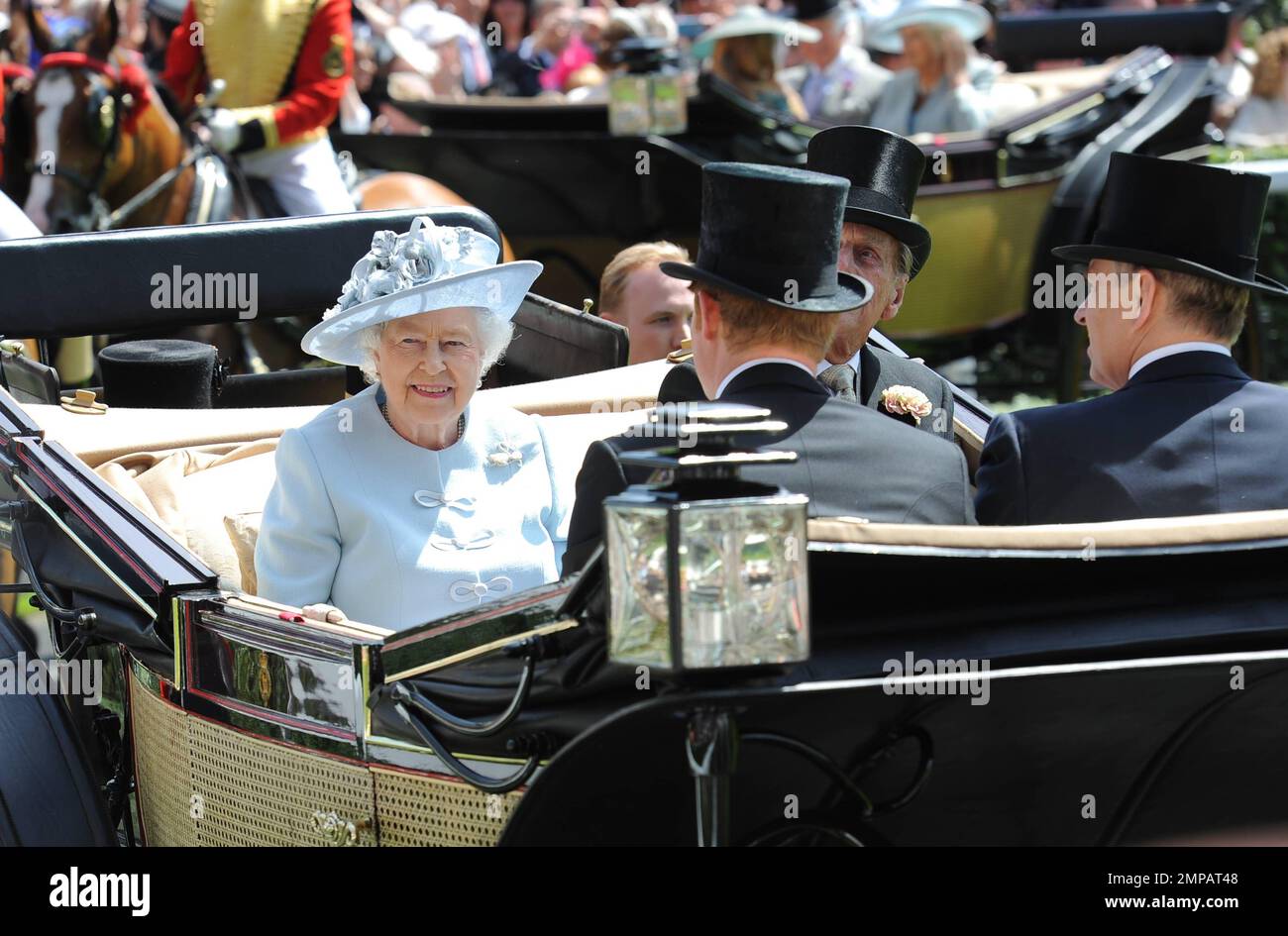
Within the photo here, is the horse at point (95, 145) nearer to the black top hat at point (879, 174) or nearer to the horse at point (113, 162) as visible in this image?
the horse at point (113, 162)

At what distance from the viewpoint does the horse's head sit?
649cm

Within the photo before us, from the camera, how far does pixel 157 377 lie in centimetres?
386

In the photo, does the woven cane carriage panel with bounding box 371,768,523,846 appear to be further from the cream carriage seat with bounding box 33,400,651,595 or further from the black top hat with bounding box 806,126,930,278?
the black top hat with bounding box 806,126,930,278

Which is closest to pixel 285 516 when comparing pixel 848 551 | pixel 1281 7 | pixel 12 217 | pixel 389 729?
pixel 389 729

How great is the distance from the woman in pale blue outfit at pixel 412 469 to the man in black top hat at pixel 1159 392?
0.80 meters

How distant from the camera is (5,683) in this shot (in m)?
2.71

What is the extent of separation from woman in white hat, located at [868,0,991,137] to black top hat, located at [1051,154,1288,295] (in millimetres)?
5786

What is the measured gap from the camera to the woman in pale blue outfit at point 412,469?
109 inches

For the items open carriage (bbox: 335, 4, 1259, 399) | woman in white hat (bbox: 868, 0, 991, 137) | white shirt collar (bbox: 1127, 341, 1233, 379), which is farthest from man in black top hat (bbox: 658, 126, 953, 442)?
woman in white hat (bbox: 868, 0, 991, 137)

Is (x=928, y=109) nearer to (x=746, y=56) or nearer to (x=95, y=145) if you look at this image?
(x=746, y=56)

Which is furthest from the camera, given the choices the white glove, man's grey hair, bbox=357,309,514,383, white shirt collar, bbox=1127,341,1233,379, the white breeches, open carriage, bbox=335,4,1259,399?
open carriage, bbox=335,4,1259,399
